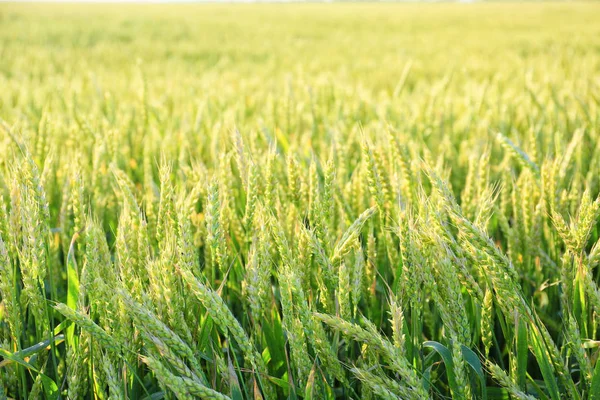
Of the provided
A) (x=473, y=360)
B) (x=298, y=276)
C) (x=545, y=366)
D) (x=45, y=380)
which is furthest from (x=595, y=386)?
(x=45, y=380)

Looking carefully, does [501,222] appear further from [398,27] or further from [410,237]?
[398,27]

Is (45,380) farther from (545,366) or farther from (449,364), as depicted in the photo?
(545,366)

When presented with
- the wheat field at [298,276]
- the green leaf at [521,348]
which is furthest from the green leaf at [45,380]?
the green leaf at [521,348]

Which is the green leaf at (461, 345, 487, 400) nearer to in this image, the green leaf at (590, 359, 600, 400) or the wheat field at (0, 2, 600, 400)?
the wheat field at (0, 2, 600, 400)

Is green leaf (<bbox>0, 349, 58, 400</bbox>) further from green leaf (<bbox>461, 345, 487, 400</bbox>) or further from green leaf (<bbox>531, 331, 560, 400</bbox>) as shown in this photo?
green leaf (<bbox>531, 331, 560, 400</bbox>)

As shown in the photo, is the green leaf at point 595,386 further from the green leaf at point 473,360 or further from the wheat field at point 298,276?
the green leaf at point 473,360

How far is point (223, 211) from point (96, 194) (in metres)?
0.56

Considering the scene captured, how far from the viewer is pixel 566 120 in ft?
8.14

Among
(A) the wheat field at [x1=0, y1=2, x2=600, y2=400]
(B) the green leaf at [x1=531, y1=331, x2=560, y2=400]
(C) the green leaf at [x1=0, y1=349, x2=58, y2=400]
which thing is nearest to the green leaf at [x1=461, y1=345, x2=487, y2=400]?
(A) the wheat field at [x1=0, y1=2, x2=600, y2=400]

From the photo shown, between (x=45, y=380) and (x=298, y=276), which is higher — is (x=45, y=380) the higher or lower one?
the lower one

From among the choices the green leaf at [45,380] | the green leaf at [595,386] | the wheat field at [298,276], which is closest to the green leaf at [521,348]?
the wheat field at [298,276]

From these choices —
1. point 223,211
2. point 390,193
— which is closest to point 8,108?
point 223,211

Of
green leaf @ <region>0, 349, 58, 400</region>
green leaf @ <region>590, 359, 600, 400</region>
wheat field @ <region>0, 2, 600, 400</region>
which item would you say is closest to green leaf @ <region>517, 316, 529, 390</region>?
wheat field @ <region>0, 2, 600, 400</region>

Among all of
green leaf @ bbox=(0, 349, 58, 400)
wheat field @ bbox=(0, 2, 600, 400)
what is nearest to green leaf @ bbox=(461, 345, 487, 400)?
wheat field @ bbox=(0, 2, 600, 400)
